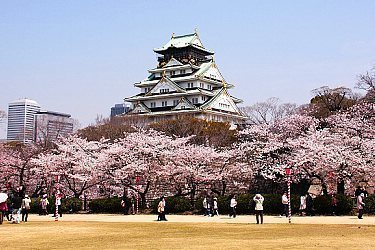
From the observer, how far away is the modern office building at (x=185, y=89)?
72688 mm

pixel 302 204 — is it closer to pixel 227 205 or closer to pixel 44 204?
pixel 227 205

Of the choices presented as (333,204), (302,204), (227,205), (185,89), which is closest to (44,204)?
(227,205)

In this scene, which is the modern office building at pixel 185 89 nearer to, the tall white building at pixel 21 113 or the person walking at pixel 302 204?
the person walking at pixel 302 204

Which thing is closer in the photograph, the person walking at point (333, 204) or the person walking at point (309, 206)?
the person walking at point (333, 204)

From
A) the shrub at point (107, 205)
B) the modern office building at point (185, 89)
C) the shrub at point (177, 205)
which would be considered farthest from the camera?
the modern office building at point (185, 89)

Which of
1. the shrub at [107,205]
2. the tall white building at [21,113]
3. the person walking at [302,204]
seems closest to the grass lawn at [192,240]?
the person walking at [302,204]

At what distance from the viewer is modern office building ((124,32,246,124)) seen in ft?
238

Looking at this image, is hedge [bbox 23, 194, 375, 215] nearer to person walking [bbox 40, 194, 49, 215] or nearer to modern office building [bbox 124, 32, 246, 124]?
person walking [bbox 40, 194, 49, 215]

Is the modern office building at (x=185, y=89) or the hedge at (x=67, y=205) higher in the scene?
the modern office building at (x=185, y=89)

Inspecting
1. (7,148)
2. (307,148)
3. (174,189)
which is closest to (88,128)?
(7,148)

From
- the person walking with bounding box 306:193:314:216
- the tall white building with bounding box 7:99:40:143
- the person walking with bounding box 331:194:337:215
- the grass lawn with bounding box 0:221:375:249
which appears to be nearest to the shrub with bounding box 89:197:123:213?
the person walking with bounding box 306:193:314:216

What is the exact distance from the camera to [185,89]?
75.7 m

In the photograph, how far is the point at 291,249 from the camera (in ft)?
42.9

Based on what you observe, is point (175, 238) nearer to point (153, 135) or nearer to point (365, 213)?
point (365, 213)
